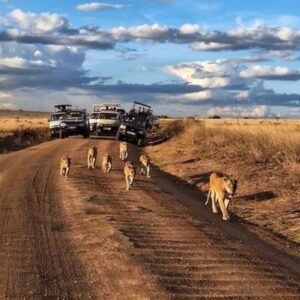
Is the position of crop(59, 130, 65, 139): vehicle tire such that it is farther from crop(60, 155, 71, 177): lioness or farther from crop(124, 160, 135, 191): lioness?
crop(124, 160, 135, 191): lioness

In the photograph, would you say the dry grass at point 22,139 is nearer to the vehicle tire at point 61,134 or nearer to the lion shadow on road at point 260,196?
the vehicle tire at point 61,134

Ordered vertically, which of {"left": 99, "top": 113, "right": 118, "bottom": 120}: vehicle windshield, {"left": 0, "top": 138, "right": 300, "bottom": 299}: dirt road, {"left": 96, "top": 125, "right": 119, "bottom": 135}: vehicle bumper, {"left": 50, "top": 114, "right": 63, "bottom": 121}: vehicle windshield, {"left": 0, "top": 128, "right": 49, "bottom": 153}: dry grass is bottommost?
{"left": 0, "top": 128, "right": 49, "bottom": 153}: dry grass

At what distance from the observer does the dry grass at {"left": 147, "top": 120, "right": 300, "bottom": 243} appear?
48.4 ft

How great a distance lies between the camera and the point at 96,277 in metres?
8.11

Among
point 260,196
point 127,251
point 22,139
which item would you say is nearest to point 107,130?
point 22,139

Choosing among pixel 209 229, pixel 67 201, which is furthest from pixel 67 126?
pixel 209 229

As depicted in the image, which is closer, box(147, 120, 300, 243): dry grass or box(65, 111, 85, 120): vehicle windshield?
box(147, 120, 300, 243): dry grass

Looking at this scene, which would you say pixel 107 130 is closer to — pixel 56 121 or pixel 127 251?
pixel 56 121

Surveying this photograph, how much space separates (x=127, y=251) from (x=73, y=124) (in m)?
35.5

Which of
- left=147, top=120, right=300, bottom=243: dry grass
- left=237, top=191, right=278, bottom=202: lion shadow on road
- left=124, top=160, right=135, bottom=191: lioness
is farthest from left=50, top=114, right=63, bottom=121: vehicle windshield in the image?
left=237, top=191, right=278, bottom=202: lion shadow on road

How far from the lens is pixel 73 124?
146 ft

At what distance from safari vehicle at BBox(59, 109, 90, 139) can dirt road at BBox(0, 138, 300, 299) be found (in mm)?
27599

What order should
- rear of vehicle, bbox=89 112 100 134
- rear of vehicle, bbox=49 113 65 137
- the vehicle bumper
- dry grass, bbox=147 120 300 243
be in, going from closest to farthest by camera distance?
dry grass, bbox=147 120 300 243 → the vehicle bumper → rear of vehicle, bbox=49 113 65 137 → rear of vehicle, bbox=89 112 100 134

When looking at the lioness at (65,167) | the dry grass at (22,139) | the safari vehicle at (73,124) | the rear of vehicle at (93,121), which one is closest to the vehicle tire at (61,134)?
the safari vehicle at (73,124)
